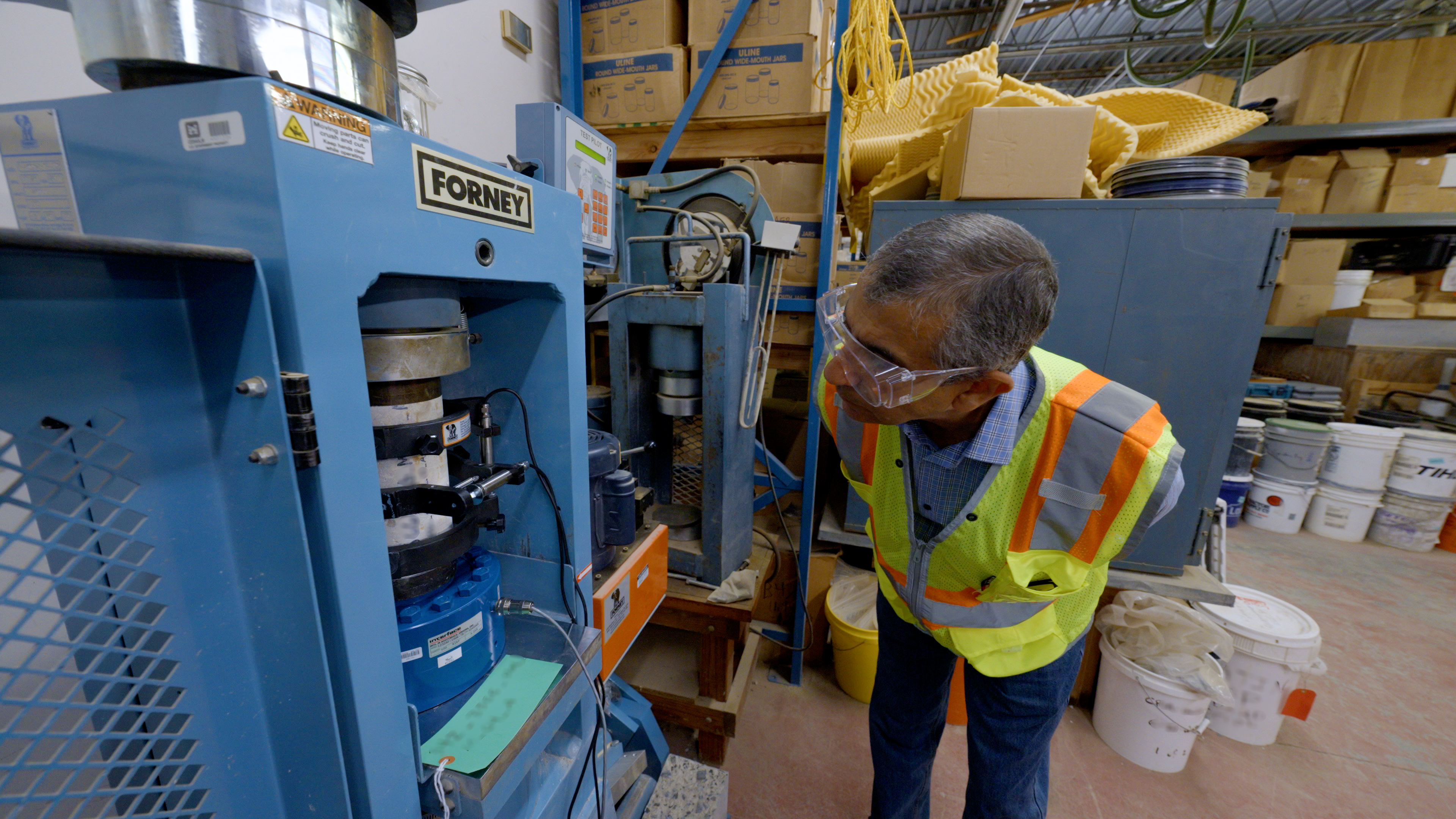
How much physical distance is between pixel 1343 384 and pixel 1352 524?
1147mm

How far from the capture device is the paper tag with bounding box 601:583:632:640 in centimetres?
96

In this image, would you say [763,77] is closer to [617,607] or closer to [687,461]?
[687,461]

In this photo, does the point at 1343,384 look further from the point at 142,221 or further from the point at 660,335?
the point at 142,221

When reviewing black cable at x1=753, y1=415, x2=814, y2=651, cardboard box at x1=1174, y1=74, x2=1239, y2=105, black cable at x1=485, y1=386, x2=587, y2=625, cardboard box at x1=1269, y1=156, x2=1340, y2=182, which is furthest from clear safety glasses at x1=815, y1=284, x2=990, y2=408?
cardboard box at x1=1269, y1=156, x2=1340, y2=182

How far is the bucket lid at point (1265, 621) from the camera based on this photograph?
5.65 feet

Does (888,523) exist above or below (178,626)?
below

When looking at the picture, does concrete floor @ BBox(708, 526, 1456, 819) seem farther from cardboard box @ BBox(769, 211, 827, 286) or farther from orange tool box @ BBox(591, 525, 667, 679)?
cardboard box @ BBox(769, 211, 827, 286)

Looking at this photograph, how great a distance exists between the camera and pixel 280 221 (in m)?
0.40

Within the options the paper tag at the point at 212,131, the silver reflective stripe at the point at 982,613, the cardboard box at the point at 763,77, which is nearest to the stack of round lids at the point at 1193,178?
the cardboard box at the point at 763,77

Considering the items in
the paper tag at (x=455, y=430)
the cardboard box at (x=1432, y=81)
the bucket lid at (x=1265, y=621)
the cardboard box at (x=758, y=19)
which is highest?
the cardboard box at (x=1432, y=81)

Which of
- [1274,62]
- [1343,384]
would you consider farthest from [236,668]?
[1274,62]

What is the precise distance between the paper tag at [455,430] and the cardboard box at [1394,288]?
18.7 ft

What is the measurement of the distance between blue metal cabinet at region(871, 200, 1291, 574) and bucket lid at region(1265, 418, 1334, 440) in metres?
2.60

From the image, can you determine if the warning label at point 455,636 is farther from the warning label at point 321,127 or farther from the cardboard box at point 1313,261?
the cardboard box at point 1313,261
